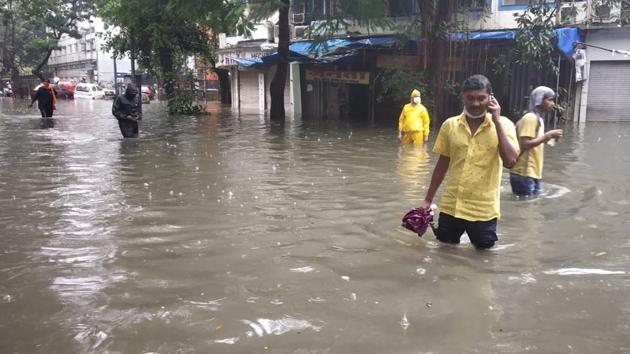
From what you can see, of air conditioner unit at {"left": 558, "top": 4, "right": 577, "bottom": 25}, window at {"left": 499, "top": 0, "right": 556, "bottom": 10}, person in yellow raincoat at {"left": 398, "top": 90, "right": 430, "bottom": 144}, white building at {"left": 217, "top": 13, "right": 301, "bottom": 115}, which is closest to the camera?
person in yellow raincoat at {"left": 398, "top": 90, "right": 430, "bottom": 144}

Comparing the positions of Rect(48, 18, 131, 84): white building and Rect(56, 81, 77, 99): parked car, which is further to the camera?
Rect(48, 18, 131, 84): white building

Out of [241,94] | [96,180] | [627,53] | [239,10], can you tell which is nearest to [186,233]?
[96,180]

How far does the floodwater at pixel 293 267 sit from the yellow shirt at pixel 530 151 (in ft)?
1.41

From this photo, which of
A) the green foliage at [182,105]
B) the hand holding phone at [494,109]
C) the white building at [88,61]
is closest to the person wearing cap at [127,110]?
the hand holding phone at [494,109]

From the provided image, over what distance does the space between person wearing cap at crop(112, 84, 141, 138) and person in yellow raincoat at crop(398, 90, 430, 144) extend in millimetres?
5957

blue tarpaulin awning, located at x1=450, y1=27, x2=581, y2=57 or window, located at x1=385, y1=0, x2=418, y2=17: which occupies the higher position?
window, located at x1=385, y1=0, x2=418, y2=17

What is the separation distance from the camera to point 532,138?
6.02 m

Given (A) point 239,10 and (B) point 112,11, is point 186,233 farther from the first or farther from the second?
(B) point 112,11

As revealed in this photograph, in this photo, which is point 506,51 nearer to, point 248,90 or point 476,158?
point 476,158

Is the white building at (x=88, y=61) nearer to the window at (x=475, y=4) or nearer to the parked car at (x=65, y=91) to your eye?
the parked car at (x=65, y=91)

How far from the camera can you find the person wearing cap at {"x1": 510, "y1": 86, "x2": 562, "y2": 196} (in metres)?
6.03

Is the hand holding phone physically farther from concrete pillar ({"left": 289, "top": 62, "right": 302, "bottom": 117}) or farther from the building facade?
concrete pillar ({"left": 289, "top": 62, "right": 302, "bottom": 117})

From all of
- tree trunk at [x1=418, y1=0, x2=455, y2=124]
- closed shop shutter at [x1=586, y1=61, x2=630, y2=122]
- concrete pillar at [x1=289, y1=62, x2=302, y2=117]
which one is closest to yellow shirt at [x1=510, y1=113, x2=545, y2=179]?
tree trunk at [x1=418, y1=0, x2=455, y2=124]

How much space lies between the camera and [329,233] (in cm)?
541
